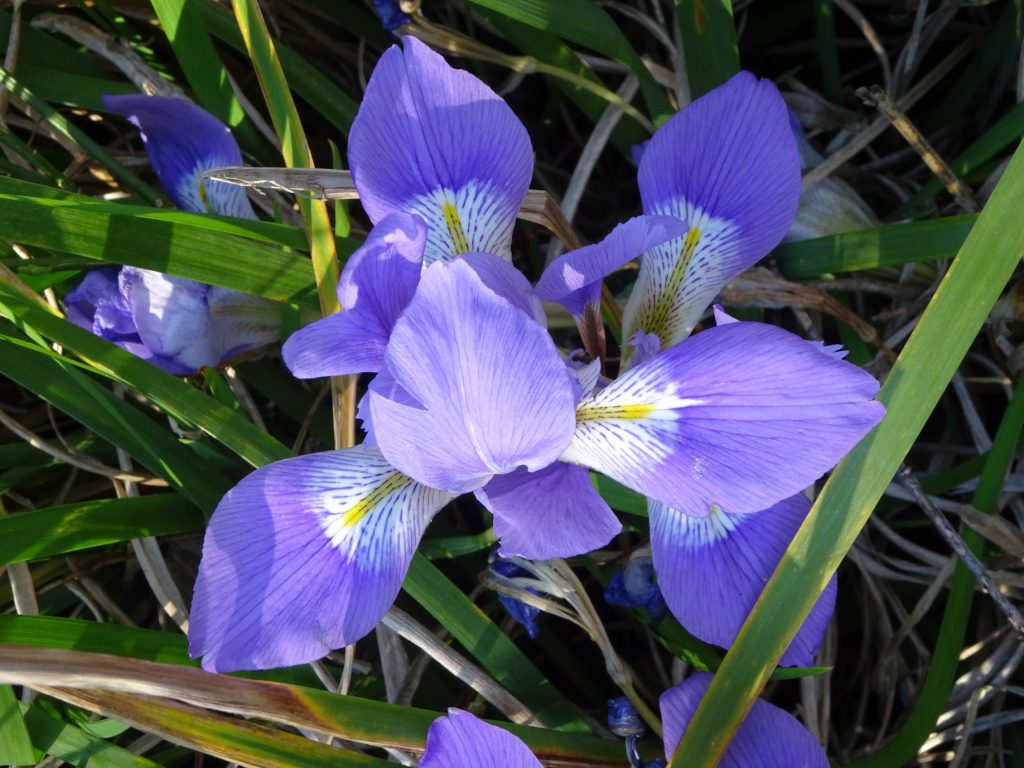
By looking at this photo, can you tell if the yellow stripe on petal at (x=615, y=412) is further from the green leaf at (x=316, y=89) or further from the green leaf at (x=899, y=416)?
the green leaf at (x=316, y=89)

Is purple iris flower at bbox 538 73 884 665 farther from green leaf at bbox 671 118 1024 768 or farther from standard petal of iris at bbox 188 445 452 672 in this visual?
standard petal of iris at bbox 188 445 452 672

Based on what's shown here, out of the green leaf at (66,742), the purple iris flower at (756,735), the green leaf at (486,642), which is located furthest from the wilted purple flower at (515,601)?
the green leaf at (66,742)

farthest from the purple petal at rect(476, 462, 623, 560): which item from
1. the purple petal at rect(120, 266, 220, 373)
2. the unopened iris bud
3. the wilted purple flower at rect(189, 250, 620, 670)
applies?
the purple petal at rect(120, 266, 220, 373)

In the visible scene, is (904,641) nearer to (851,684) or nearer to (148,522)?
(851,684)

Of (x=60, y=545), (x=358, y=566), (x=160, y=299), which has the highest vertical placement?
(x=160, y=299)

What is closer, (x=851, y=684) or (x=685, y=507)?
(x=685, y=507)

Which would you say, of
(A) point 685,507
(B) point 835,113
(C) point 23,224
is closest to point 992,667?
(A) point 685,507
